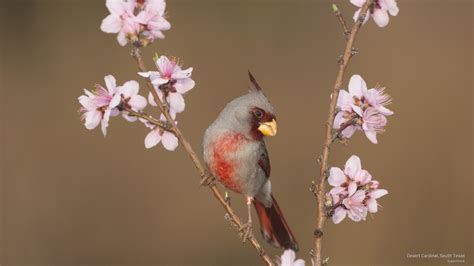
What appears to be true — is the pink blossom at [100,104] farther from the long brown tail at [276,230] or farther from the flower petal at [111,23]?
the long brown tail at [276,230]

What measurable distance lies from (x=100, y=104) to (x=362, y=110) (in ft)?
2.69

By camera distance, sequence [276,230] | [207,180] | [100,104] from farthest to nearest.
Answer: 1. [276,230]
2. [207,180]
3. [100,104]

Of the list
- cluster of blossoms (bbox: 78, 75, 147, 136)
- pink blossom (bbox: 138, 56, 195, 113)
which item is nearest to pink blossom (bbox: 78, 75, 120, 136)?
cluster of blossoms (bbox: 78, 75, 147, 136)

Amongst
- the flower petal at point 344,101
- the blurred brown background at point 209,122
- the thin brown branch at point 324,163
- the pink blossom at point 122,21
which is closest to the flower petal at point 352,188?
the thin brown branch at point 324,163

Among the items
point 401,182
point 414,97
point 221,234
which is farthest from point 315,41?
point 221,234

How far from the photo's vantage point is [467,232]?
5.53 m

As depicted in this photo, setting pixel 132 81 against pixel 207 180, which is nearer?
pixel 132 81

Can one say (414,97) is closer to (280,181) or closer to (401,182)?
(401,182)

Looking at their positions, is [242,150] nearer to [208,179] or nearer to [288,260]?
[208,179]

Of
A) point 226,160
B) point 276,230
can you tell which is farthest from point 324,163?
point 276,230

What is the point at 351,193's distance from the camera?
2.04 metres

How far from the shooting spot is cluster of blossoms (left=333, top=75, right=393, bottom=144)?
6.79 feet

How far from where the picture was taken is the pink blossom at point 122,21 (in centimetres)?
201

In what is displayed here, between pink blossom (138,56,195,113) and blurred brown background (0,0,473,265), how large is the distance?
3394 mm
